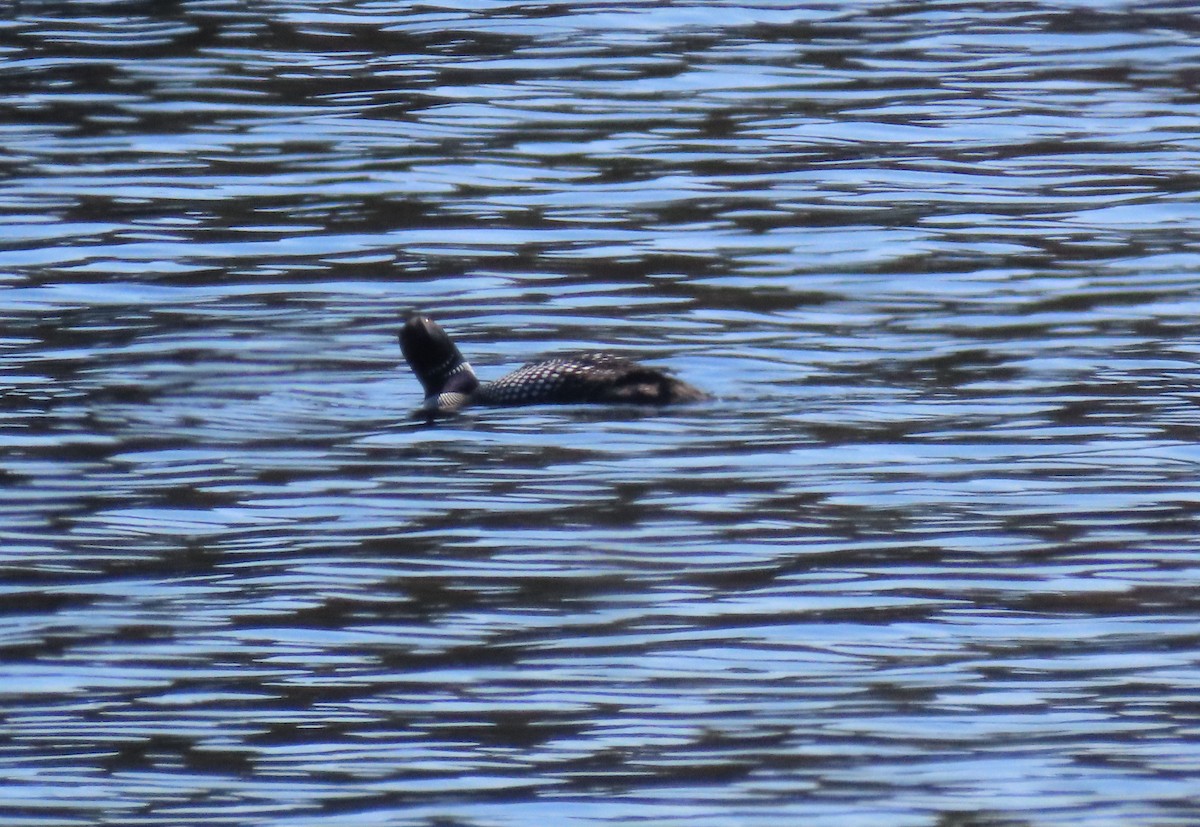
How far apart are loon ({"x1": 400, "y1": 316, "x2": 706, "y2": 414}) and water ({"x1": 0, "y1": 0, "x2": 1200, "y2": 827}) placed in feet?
0.39

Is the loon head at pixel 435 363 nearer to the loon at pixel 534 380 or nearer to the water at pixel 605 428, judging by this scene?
the loon at pixel 534 380

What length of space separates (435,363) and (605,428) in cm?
103

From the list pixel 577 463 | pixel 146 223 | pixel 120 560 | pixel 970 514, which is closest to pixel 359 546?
pixel 120 560

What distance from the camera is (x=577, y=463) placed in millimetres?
9961

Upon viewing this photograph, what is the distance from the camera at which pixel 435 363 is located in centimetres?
1124

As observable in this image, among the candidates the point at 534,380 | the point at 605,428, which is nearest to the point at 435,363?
the point at 534,380

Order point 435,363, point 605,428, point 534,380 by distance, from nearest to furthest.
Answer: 1. point 605,428
2. point 534,380
3. point 435,363

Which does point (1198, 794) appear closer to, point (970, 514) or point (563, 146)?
point (970, 514)

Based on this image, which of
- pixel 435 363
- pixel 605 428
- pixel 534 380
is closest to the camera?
pixel 605 428

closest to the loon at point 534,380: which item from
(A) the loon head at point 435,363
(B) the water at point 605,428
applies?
(A) the loon head at point 435,363

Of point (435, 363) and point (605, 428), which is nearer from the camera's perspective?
point (605, 428)

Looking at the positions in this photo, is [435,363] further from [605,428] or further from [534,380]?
[605,428]

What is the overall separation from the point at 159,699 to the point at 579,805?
1496 millimetres

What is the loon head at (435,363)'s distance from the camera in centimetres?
1121
